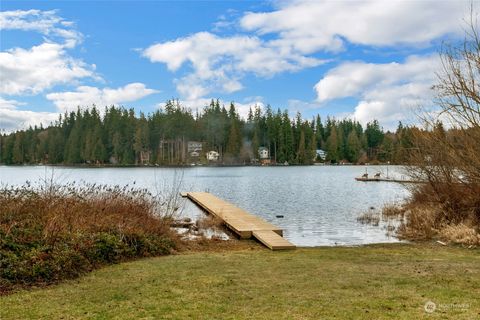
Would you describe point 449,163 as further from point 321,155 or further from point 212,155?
point 321,155

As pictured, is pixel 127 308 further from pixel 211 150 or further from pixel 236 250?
pixel 211 150

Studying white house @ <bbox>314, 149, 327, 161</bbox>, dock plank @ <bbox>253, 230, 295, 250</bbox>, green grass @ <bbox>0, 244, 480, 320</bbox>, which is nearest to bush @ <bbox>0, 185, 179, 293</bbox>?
green grass @ <bbox>0, 244, 480, 320</bbox>

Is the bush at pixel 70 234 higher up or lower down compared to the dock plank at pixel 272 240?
higher up

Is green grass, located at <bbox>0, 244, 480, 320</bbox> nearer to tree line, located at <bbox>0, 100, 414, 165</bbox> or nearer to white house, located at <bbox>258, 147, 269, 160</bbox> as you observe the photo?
tree line, located at <bbox>0, 100, 414, 165</bbox>

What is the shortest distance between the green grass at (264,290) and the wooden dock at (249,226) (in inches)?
109

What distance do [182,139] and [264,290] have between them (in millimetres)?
105229

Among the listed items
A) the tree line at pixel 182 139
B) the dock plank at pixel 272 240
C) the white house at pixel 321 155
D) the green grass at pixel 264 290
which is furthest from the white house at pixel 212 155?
the green grass at pixel 264 290

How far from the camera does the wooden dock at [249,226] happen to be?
521 inches

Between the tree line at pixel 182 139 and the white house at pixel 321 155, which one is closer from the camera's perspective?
the tree line at pixel 182 139

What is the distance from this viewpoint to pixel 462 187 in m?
15.6

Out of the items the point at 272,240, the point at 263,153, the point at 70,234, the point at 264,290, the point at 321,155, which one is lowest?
the point at 272,240

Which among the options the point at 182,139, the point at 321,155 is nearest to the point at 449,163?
the point at 182,139

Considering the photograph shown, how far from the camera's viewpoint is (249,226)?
16.1 m

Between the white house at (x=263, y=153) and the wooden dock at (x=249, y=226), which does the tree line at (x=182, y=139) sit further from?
the wooden dock at (x=249, y=226)
